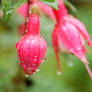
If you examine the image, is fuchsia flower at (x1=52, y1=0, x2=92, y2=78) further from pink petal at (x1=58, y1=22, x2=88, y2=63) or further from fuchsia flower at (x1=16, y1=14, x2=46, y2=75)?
fuchsia flower at (x1=16, y1=14, x2=46, y2=75)

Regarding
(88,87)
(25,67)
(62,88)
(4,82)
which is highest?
(25,67)

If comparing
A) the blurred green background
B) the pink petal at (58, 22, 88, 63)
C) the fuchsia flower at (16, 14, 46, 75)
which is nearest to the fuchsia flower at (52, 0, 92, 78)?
the pink petal at (58, 22, 88, 63)

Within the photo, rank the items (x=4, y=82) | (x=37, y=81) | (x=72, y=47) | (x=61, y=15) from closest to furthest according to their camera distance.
→ (x=72, y=47), (x=61, y=15), (x=4, y=82), (x=37, y=81)

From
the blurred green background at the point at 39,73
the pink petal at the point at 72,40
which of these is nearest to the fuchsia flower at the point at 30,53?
the pink petal at the point at 72,40

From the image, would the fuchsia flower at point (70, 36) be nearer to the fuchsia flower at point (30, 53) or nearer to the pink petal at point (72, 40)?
the pink petal at point (72, 40)

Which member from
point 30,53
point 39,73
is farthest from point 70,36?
point 39,73

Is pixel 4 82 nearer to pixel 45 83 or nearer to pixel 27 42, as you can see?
pixel 45 83

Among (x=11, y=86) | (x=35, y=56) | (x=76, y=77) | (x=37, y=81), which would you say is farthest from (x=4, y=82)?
(x=76, y=77)

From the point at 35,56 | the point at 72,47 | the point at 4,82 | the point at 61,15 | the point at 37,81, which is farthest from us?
the point at 37,81
